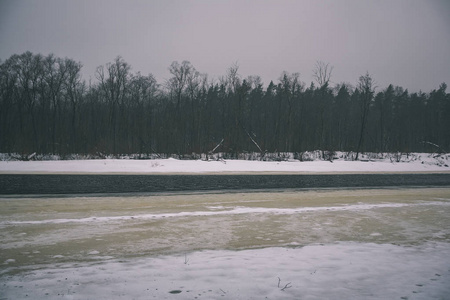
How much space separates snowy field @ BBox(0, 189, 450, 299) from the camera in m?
4.95

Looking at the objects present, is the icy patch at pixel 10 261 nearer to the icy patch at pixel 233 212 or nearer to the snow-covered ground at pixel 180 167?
the icy patch at pixel 233 212

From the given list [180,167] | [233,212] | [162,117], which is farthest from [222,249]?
[162,117]

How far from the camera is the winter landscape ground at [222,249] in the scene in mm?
4969

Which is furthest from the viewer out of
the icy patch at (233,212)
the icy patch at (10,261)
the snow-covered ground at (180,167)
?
the snow-covered ground at (180,167)

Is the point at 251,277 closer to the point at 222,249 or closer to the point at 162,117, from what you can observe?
the point at 222,249

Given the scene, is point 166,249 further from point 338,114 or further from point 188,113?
point 338,114

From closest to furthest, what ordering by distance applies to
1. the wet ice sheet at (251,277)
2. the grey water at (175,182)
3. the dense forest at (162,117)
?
the wet ice sheet at (251,277) → the grey water at (175,182) → the dense forest at (162,117)

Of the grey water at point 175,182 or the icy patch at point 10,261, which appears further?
the grey water at point 175,182

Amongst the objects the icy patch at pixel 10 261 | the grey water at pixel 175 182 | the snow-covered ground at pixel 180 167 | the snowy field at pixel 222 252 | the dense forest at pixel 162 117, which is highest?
the dense forest at pixel 162 117

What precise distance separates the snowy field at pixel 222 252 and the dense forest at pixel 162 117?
21969 millimetres

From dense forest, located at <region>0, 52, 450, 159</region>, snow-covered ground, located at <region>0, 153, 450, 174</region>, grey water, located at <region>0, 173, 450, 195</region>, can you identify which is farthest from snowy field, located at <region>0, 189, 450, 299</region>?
dense forest, located at <region>0, 52, 450, 159</region>

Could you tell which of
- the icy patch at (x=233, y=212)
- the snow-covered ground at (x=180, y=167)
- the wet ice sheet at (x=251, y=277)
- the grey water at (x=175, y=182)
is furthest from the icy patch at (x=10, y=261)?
the snow-covered ground at (x=180, y=167)

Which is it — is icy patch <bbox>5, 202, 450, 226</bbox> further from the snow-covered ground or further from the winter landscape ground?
the snow-covered ground

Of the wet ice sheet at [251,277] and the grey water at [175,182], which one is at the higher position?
the grey water at [175,182]
